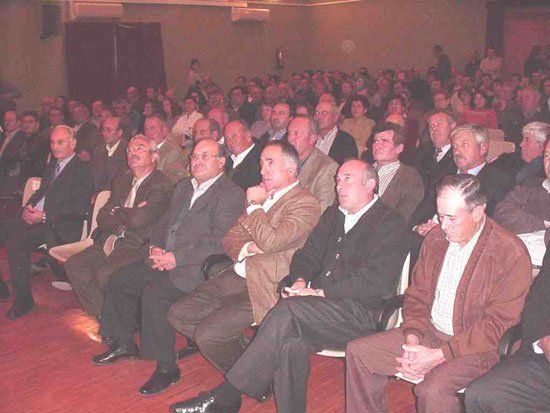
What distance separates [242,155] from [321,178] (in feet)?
3.32

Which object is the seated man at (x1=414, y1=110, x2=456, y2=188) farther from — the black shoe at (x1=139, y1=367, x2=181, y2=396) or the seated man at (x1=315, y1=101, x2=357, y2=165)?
the black shoe at (x1=139, y1=367, x2=181, y2=396)

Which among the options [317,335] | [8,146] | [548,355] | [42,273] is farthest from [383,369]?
[8,146]

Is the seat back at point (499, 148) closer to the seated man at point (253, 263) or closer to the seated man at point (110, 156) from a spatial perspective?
the seated man at point (253, 263)

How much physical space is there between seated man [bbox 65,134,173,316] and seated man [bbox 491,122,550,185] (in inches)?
90.3

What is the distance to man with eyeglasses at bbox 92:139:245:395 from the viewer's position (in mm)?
3785

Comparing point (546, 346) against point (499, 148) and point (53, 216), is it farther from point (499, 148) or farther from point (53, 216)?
point (499, 148)

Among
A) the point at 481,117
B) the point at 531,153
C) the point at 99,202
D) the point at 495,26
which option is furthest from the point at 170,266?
the point at 495,26

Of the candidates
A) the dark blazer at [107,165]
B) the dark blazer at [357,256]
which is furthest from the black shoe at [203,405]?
the dark blazer at [107,165]

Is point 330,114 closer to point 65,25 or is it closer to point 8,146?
point 8,146

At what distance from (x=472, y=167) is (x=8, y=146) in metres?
5.38

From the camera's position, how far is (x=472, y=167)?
172 inches

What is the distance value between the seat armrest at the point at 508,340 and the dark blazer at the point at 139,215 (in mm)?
2428

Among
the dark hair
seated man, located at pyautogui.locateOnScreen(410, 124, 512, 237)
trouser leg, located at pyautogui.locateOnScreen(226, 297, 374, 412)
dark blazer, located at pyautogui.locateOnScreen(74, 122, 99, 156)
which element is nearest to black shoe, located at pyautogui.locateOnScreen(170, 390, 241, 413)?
trouser leg, located at pyautogui.locateOnScreen(226, 297, 374, 412)

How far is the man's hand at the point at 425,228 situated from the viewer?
160 inches
